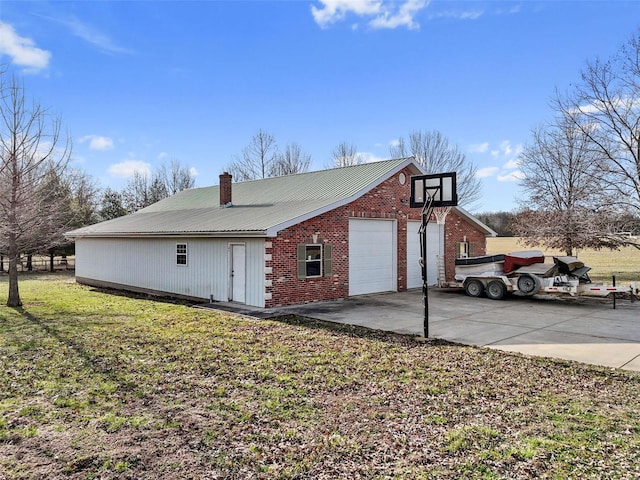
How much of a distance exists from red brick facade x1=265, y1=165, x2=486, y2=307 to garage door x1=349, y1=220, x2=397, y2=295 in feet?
0.95

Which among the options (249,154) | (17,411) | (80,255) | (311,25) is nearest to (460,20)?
(311,25)

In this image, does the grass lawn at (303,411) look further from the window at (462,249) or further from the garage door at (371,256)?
the window at (462,249)

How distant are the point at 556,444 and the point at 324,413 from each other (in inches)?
94.9

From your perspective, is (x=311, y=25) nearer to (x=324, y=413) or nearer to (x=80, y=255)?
(x=324, y=413)

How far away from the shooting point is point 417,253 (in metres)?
18.4

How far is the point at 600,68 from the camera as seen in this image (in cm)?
1972

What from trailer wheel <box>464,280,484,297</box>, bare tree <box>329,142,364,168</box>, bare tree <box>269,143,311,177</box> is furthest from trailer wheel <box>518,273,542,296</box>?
bare tree <box>269,143,311,177</box>

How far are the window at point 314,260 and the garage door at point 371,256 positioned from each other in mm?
1238

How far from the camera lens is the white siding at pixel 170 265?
44.7ft

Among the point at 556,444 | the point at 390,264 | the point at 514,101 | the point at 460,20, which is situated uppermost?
the point at 460,20

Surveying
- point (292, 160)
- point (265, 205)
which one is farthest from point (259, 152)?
point (265, 205)

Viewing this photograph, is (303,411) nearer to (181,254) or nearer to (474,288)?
(474,288)

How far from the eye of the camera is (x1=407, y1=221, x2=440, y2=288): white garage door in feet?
59.1

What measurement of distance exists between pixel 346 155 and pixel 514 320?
30.3m
